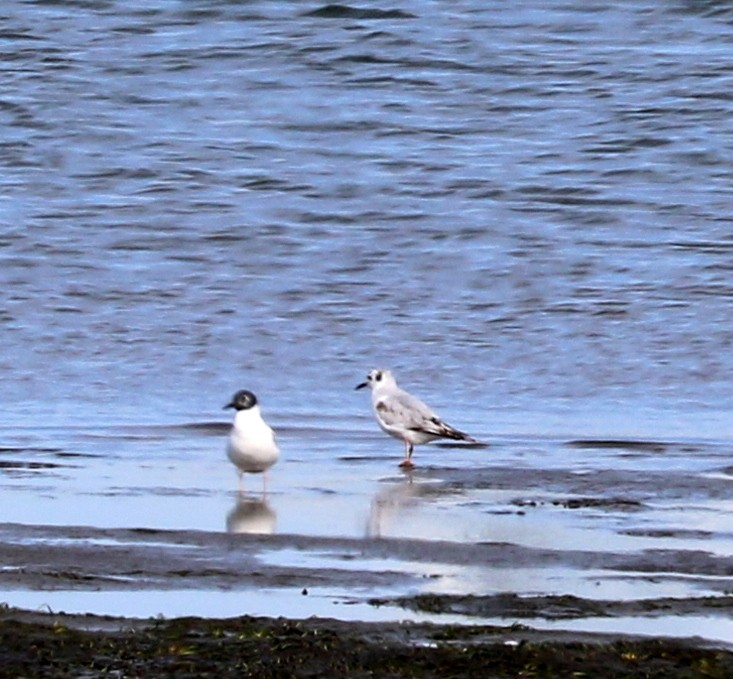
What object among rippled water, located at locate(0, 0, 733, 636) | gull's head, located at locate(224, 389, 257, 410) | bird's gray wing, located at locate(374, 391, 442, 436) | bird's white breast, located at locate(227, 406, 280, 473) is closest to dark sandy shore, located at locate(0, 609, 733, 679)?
rippled water, located at locate(0, 0, 733, 636)

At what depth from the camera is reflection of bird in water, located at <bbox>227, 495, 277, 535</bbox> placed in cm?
879

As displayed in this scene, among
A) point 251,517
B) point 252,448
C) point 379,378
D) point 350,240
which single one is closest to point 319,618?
point 251,517

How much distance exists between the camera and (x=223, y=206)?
19.9 m

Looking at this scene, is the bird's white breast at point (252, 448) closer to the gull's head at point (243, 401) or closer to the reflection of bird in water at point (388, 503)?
the gull's head at point (243, 401)

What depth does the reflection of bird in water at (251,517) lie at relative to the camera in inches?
346

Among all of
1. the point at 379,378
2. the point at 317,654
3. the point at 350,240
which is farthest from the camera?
the point at 350,240

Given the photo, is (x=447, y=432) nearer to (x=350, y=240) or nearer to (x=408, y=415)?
(x=408, y=415)

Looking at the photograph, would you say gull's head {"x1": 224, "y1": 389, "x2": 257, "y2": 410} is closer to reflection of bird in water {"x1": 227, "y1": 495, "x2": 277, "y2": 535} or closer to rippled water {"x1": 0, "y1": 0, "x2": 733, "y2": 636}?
rippled water {"x1": 0, "y1": 0, "x2": 733, "y2": 636}

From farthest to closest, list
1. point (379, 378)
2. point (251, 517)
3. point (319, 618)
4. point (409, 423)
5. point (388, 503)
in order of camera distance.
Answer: point (379, 378)
point (409, 423)
point (388, 503)
point (251, 517)
point (319, 618)

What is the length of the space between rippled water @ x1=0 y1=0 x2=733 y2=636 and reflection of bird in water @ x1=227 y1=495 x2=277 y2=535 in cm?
10

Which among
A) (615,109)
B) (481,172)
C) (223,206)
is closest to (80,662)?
(223,206)

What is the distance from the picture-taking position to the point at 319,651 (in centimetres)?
653

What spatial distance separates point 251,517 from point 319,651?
2.64 metres

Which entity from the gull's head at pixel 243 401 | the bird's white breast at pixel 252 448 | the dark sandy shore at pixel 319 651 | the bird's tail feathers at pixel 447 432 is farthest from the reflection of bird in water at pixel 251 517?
the dark sandy shore at pixel 319 651
